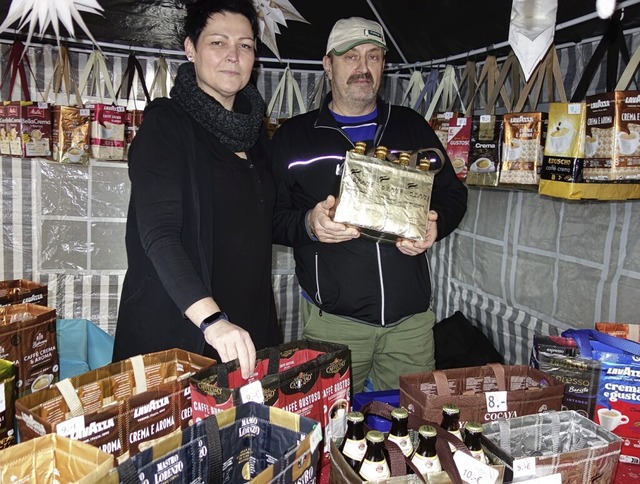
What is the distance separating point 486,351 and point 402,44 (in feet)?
5.49

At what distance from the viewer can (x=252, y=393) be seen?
98 cm

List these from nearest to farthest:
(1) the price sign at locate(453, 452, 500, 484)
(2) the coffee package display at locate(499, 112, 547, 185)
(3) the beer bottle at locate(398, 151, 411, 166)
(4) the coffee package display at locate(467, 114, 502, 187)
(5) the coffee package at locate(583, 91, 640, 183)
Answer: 1. (1) the price sign at locate(453, 452, 500, 484)
2. (3) the beer bottle at locate(398, 151, 411, 166)
3. (5) the coffee package at locate(583, 91, 640, 183)
4. (2) the coffee package display at locate(499, 112, 547, 185)
5. (4) the coffee package display at locate(467, 114, 502, 187)

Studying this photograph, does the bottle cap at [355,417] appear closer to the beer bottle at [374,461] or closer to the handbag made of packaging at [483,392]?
the beer bottle at [374,461]

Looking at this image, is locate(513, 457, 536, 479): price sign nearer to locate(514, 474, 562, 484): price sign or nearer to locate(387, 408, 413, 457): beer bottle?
locate(514, 474, 562, 484): price sign

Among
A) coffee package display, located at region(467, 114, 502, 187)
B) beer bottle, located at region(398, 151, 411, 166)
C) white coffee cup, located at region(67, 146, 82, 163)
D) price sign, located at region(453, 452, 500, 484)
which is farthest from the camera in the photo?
white coffee cup, located at region(67, 146, 82, 163)

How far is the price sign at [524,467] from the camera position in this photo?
2.99 feet

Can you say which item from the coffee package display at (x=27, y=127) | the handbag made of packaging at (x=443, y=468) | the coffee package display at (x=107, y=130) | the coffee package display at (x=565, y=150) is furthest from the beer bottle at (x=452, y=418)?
the coffee package display at (x=27, y=127)

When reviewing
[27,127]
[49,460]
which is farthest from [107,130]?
[49,460]

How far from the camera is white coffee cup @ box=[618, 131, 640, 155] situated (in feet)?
5.16

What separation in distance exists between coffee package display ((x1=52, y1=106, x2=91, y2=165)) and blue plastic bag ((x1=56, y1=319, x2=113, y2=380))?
3.02 ft

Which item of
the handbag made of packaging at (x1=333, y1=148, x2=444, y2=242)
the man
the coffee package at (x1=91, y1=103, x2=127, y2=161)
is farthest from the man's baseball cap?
the coffee package at (x1=91, y1=103, x2=127, y2=161)

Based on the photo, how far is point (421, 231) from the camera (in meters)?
1.41

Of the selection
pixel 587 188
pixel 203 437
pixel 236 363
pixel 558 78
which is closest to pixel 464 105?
pixel 558 78

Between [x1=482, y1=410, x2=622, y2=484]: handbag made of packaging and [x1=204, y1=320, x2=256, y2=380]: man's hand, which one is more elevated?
[x1=204, y1=320, x2=256, y2=380]: man's hand
